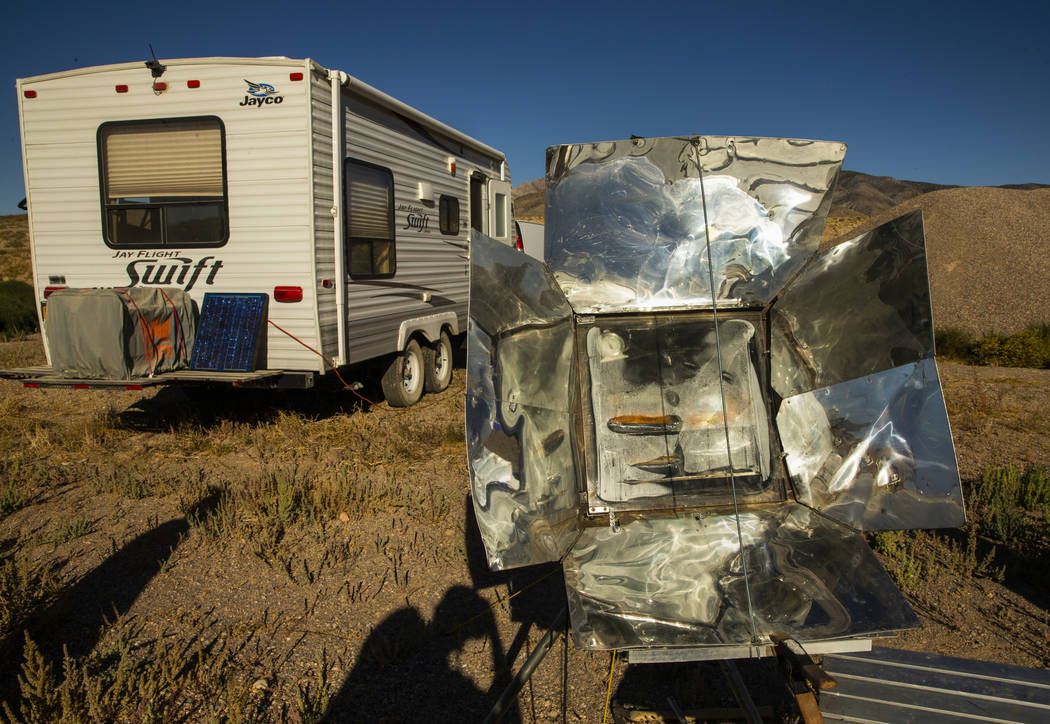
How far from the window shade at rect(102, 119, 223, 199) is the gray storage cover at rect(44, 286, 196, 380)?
3.05 ft

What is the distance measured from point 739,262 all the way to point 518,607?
2.06 m

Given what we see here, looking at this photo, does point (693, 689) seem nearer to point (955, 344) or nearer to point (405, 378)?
point (405, 378)

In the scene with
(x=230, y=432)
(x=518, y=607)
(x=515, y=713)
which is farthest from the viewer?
(x=230, y=432)

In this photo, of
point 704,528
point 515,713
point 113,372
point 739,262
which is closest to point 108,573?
point 113,372

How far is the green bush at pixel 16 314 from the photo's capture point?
13.2 meters

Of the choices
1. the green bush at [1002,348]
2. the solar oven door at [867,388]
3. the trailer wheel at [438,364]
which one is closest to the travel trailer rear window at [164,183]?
the trailer wheel at [438,364]

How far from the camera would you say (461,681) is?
2896 millimetres

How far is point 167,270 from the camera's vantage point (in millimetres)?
5781

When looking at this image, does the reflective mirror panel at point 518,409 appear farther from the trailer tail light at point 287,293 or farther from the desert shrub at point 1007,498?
the trailer tail light at point 287,293

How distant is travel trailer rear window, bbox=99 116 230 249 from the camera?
18.5 feet

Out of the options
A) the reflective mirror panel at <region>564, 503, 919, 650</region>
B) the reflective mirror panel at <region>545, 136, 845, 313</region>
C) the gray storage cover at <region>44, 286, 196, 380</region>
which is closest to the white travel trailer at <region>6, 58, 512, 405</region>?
the gray storage cover at <region>44, 286, 196, 380</region>

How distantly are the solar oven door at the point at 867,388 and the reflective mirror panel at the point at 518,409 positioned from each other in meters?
1.03

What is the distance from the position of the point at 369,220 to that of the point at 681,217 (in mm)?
4049

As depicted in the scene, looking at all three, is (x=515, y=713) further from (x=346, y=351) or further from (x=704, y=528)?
(x=346, y=351)
